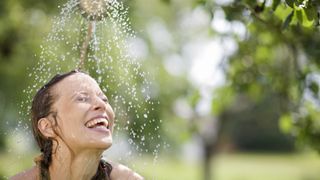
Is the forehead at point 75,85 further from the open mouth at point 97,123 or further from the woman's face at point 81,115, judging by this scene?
the open mouth at point 97,123

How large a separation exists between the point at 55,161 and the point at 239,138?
54.1m

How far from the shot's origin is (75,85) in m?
4.26

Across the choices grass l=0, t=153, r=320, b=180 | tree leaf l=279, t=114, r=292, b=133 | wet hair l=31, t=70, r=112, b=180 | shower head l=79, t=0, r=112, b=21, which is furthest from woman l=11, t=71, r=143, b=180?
grass l=0, t=153, r=320, b=180

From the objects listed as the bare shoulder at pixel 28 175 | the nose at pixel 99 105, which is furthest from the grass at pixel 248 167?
the nose at pixel 99 105

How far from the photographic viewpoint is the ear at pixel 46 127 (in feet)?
13.9

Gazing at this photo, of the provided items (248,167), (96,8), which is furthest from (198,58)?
(248,167)

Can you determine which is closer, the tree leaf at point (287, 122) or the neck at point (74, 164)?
the neck at point (74, 164)

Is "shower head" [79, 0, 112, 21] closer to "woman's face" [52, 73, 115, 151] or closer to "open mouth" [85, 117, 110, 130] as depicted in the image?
"woman's face" [52, 73, 115, 151]

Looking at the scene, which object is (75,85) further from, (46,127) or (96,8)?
(96,8)

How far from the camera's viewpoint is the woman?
13.6 feet

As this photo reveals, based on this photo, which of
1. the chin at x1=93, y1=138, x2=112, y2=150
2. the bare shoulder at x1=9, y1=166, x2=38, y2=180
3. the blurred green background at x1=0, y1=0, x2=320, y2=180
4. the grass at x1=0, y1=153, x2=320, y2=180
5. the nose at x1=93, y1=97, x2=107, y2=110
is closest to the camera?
the chin at x1=93, y1=138, x2=112, y2=150

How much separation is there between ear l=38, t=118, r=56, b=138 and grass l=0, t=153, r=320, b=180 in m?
13.9

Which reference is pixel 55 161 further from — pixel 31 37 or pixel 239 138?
pixel 239 138

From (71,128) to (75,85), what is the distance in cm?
26
